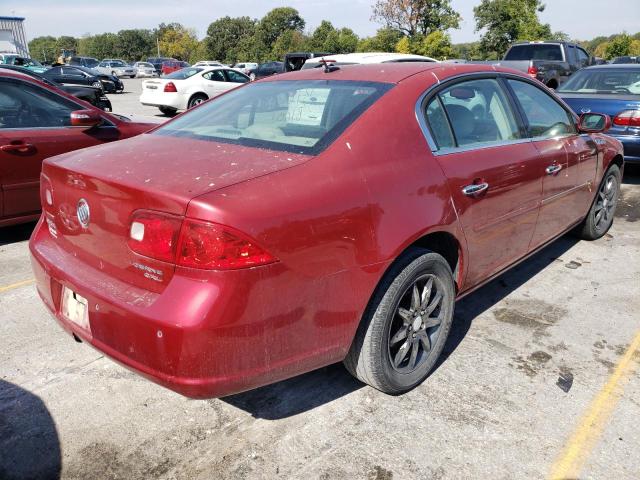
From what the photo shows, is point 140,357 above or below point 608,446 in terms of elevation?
above

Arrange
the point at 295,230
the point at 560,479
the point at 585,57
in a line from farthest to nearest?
the point at 585,57 → the point at 560,479 → the point at 295,230

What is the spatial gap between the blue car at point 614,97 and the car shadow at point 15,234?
19.0ft

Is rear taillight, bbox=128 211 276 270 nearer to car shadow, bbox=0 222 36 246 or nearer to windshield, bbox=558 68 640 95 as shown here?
car shadow, bbox=0 222 36 246

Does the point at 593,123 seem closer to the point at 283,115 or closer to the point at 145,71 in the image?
the point at 283,115

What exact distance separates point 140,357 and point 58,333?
155cm

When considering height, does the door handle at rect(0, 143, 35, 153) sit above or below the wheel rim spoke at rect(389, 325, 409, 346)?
above

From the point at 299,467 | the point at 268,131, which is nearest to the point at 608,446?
the point at 299,467

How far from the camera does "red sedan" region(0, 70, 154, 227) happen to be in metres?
4.62

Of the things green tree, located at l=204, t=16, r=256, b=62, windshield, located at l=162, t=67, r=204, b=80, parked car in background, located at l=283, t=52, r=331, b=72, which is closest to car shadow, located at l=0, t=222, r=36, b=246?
parked car in background, located at l=283, t=52, r=331, b=72

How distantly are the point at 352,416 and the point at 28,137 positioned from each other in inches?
151

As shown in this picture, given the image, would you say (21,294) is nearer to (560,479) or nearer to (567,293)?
(560,479)

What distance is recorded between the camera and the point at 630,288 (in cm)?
412

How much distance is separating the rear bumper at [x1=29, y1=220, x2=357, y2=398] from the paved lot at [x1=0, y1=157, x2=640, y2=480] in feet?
1.46

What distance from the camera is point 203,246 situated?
6.38 ft
